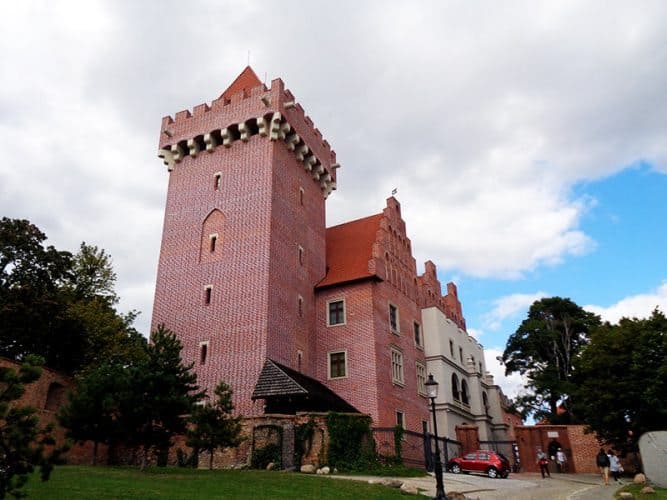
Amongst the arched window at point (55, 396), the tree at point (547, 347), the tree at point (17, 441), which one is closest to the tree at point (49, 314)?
the arched window at point (55, 396)

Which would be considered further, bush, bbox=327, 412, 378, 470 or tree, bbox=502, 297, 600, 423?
tree, bbox=502, 297, 600, 423

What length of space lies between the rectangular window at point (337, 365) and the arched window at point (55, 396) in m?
13.3

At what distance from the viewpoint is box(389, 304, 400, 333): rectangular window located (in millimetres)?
32906

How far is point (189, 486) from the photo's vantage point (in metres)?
14.6

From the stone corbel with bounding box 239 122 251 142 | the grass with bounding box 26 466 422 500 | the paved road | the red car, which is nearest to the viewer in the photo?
the grass with bounding box 26 466 422 500

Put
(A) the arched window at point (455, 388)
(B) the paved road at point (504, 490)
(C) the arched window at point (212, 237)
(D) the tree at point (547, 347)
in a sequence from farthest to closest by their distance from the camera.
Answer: (D) the tree at point (547, 347), (A) the arched window at point (455, 388), (C) the arched window at point (212, 237), (B) the paved road at point (504, 490)

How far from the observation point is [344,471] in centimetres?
2242

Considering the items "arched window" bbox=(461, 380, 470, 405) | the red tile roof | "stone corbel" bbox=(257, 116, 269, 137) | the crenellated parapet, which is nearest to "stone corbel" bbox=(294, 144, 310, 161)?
the crenellated parapet

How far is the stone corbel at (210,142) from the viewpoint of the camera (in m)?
33.2

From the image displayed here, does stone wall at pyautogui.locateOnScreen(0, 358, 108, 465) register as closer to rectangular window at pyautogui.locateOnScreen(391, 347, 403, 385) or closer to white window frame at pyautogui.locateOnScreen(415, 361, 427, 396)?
rectangular window at pyautogui.locateOnScreen(391, 347, 403, 385)

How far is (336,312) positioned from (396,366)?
4632mm

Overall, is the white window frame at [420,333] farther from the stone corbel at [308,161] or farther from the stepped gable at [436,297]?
the stone corbel at [308,161]

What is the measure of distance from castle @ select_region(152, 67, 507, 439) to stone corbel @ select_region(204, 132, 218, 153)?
0.07 m

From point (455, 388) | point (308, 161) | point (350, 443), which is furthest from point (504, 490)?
point (308, 161)
